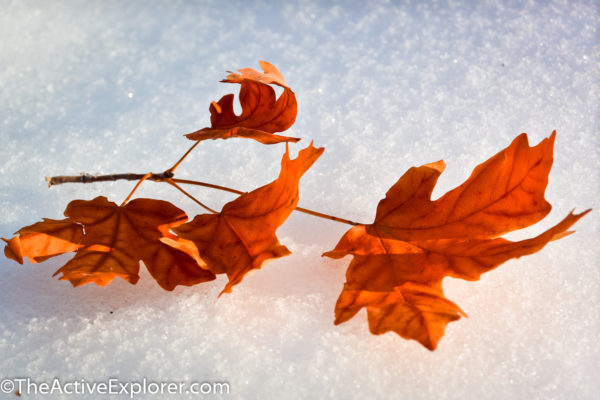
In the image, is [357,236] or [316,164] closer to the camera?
[357,236]

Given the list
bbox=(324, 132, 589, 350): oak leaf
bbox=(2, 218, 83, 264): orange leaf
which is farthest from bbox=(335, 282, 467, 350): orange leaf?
bbox=(2, 218, 83, 264): orange leaf

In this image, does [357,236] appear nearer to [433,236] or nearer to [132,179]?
[433,236]

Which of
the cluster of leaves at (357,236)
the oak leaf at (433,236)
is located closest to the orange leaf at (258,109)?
the cluster of leaves at (357,236)

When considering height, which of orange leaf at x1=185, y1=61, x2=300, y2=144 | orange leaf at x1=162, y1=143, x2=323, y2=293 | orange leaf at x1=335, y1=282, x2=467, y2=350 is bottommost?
orange leaf at x1=335, y1=282, x2=467, y2=350

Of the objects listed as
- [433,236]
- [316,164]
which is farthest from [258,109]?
[433,236]

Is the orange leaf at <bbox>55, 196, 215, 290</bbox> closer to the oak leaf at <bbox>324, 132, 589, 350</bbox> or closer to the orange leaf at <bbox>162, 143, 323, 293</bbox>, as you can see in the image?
the orange leaf at <bbox>162, 143, 323, 293</bbox>

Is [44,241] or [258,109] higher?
[258,109]

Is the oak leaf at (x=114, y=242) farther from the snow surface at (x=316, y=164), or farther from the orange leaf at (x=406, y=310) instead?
the orange leaf at (x=406, y=310)
